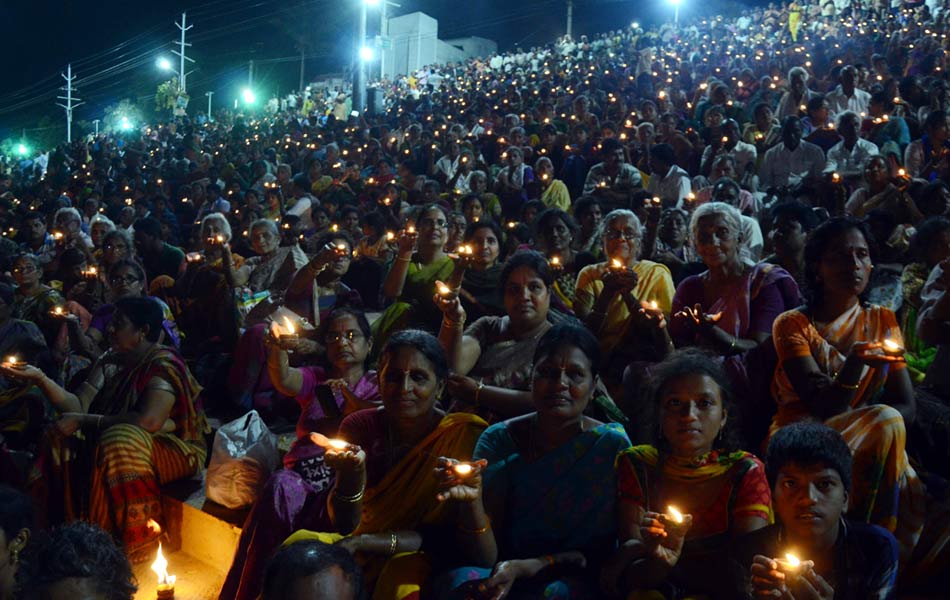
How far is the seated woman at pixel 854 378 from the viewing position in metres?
2.55

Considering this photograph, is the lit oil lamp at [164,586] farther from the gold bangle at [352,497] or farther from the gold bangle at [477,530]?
the gold bangle at [477,530]

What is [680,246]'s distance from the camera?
5395 millimetres

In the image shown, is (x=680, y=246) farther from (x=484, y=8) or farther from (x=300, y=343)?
(x=484, y=8)

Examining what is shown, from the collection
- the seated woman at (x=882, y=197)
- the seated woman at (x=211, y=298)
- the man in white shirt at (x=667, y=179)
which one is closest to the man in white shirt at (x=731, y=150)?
the man in white shirt at (x=667, y=179)

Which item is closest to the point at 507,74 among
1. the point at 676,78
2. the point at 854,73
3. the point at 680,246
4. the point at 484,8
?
the point at 676,78

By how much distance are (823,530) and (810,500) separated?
9 cm

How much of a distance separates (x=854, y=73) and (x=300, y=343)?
8.10 meters

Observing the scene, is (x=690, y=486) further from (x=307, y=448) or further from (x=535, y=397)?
(x=307, y=448)

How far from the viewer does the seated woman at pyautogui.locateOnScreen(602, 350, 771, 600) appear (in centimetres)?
231

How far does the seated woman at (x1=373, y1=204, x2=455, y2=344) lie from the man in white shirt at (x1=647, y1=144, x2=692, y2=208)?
3234mm

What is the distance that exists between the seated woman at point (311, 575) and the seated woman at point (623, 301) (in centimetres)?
164

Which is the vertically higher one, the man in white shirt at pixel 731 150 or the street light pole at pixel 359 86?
the street light pole at pixel 359 86

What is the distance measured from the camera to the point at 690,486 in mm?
2416

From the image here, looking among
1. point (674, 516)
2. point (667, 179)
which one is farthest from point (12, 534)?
point (667, 179)
